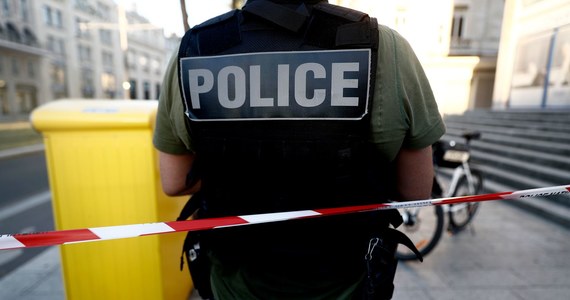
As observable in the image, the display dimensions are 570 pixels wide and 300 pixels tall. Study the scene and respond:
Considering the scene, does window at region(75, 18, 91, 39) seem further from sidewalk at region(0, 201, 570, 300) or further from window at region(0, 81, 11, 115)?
sidewalk at region(0, 201, 570, 300)

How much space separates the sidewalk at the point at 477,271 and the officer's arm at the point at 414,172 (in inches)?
63.2

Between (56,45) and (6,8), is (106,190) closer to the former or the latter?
(6,8)

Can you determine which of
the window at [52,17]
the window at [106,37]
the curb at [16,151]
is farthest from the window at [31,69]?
the curb at [16,151]

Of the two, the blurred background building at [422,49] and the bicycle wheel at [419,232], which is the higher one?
the blurred background building at [422,49]

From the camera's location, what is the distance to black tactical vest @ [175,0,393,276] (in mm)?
893

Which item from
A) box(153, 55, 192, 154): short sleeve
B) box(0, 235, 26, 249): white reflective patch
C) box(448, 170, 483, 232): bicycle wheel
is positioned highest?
box(153, 55, 192, 154): short sleeve

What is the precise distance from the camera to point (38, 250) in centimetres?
308

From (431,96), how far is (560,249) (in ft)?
11.5

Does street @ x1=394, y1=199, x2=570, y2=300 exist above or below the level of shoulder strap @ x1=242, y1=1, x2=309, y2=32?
below

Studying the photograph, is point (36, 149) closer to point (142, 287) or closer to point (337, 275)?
point (142, 287)

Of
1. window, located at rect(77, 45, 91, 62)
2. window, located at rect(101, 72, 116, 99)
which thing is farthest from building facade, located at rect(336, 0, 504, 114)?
window, located at rect(101, 72, 116, 99)

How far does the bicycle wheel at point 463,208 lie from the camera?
10.9 ft

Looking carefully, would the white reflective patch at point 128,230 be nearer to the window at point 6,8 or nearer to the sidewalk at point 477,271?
the sidewalk at point 477,271

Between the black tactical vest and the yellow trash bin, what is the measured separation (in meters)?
0.91
